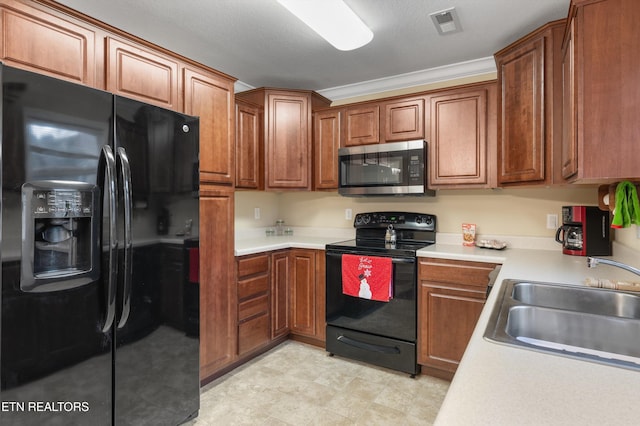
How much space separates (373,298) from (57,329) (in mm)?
1911

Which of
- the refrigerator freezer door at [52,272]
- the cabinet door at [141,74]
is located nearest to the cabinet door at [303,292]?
the cabinet door at [141,74]

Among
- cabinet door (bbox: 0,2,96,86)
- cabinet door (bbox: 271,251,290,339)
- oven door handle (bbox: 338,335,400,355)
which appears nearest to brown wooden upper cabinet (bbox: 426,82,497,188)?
oven door handle (bbox: 338,335,400,355)

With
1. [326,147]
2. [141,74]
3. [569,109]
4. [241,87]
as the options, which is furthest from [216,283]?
[569,109]

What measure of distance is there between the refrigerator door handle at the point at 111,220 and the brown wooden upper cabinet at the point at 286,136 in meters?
1.69

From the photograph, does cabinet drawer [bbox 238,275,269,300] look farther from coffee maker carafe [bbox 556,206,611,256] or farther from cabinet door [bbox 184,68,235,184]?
coffee maker carafe [bbox 556,206,611,256]

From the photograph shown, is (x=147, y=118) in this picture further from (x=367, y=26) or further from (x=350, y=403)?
(x=350, y=403)

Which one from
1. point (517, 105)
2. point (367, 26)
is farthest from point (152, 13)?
point (517, 105)

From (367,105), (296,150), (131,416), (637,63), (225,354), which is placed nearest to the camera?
(637,63)

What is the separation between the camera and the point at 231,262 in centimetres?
246

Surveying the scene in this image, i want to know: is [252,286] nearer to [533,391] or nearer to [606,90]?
[533,391]

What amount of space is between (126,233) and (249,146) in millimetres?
1645

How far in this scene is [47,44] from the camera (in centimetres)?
155

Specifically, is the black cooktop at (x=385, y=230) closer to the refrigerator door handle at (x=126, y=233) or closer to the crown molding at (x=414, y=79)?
the crown molding at (x=414, y=79)

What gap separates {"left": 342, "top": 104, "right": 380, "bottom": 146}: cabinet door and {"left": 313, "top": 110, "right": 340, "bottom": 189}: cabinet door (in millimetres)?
88
